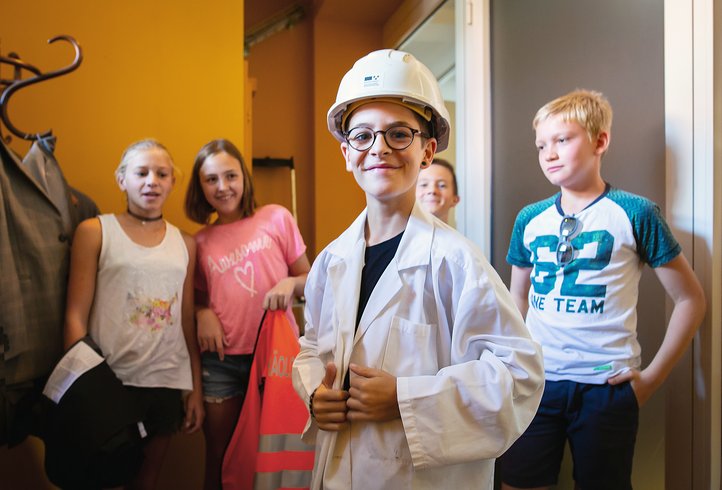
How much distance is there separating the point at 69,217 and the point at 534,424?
5.16 ft

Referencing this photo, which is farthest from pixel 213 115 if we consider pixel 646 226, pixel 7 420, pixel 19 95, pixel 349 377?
pixel 646 226

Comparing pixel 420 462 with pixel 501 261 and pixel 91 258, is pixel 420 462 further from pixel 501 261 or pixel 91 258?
Result: pixel 501 261

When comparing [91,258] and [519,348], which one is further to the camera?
[91,258]

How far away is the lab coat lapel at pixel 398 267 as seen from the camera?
0.91 m

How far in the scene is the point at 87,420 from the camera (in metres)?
1.27

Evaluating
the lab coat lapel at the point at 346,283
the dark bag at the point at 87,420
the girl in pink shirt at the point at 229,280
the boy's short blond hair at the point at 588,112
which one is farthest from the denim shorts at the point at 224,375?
the boy's short blond hair at the point at 588,112

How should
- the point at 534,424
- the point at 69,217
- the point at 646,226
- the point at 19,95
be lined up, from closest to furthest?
the point at 646,226, the point at 534,424, the point at 69,217, the point at 19,95

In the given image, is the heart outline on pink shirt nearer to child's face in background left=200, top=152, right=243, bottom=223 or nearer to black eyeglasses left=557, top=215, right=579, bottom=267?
child's face in background left=200, top=152, right=243, bottom=223

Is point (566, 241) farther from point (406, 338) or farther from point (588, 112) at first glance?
point (406, 338)

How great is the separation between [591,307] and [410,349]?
25.6 inches

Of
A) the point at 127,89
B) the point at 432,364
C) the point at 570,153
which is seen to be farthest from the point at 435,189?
the point at 127,89

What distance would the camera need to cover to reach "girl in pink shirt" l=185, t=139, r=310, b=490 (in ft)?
5.11

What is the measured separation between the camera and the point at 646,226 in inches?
47.3

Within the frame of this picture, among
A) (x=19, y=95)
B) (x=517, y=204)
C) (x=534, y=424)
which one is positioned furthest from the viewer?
(x=517, y=204)
